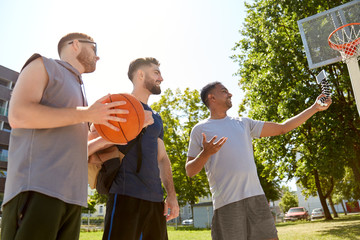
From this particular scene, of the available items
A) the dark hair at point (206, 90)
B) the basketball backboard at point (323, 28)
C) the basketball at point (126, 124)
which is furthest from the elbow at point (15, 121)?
the basketball backboard at point (323, 28)

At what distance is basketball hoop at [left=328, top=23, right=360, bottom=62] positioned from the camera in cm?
885

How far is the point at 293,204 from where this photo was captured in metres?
58.1

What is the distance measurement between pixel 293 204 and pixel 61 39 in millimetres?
63379

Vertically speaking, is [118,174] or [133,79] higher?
[133,79]

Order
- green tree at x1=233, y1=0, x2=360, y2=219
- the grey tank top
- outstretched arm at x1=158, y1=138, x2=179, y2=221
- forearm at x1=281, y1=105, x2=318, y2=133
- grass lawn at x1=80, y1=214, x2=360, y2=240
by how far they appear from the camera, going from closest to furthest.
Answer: the grey tank top
outstretched arm at x1=158, y1=138, x2=179, y2=221
forearm at x1=281, y1=105, x2=318, y2=133
grass lawn at x1=80, y1=214, x2=360, y2=240
green tree at x1=233, y1=0, x2=360, y2=219

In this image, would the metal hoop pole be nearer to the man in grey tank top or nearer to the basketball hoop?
the basketball hoop

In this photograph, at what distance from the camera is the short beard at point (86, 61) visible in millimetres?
2592

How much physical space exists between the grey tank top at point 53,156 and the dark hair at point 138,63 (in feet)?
5.39

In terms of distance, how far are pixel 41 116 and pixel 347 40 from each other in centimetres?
1043

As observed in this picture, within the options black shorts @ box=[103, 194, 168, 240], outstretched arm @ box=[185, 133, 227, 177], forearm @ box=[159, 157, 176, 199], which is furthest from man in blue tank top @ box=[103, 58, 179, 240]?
outstretched arm @ box=[185, 133, 227, 177]

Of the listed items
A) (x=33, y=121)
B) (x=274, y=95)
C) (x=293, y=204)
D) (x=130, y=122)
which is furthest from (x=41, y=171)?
(x=293, y=204)

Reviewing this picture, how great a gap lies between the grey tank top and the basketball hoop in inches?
358

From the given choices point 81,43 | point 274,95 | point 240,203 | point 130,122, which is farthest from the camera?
point 274,95

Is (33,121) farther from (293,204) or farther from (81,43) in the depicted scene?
(293,204)
